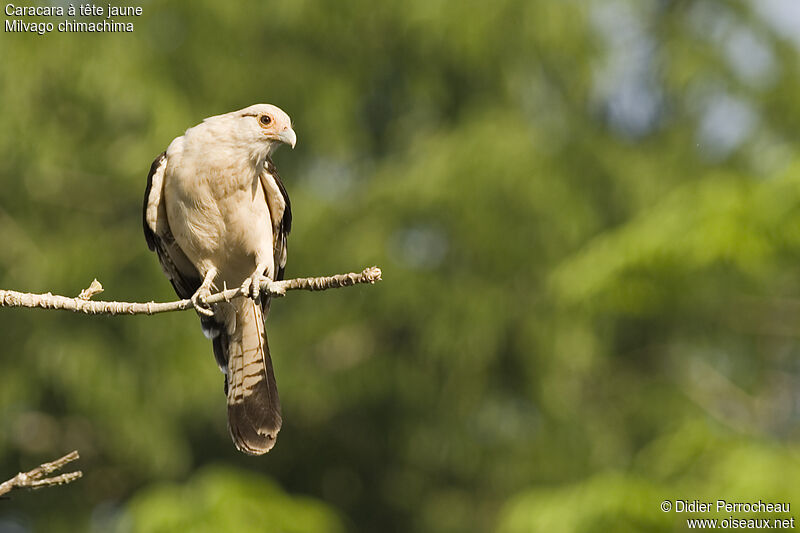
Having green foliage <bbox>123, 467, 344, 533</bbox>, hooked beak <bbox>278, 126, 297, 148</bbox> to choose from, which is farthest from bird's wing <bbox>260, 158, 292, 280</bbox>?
green foliage <bbox>123, 467, 344, 533</bbox>

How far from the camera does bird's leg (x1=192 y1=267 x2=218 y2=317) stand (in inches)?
172

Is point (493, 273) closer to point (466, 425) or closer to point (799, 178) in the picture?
point (466, 425)

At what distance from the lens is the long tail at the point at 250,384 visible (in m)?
4.59

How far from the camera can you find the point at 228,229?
15.5 feet

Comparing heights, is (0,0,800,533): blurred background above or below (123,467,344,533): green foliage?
above

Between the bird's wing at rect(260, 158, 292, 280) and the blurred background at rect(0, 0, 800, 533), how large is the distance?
4780 mm

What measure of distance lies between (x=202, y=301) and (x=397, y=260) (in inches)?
269

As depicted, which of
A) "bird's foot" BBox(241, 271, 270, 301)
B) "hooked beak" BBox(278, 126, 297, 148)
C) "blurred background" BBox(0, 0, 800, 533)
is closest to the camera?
"bird's foot" BBox(241, 271, 270, 301)

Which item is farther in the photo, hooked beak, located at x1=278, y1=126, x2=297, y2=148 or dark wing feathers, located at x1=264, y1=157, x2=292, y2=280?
dark wing feathers, located at x1=264, y1=157, x2=292, y2=280

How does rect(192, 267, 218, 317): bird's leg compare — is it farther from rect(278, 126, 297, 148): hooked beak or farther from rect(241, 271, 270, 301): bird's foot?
rect(278, 126, 297, 148): hooked beak

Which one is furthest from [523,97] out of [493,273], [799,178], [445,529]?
[799,178]

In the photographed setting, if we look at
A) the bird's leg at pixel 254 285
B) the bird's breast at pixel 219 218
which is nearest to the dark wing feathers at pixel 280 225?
the bird's breast at pixel 219 218

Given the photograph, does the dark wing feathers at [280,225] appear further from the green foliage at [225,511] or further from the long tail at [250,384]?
the green foliage at [225,511]

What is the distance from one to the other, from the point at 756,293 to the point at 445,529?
4.03 m
